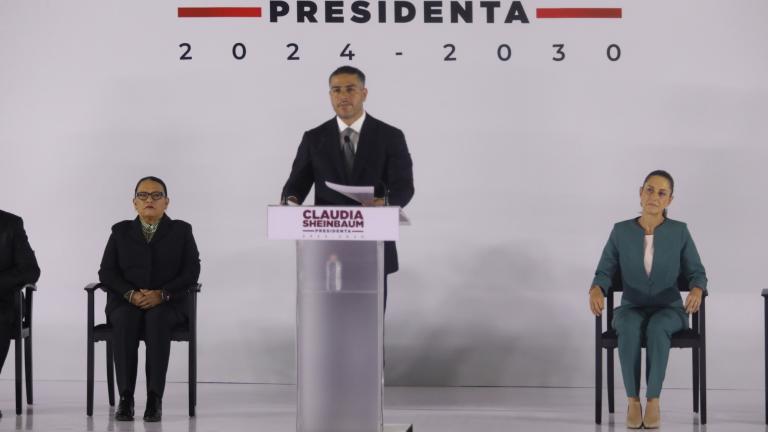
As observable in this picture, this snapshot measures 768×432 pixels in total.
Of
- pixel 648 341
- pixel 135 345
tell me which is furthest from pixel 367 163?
pixel 648 341

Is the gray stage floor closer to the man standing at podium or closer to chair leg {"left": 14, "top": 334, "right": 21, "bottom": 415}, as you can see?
chair leg {"left": 14, "top": 334, "right": 21, "bottom": 415}

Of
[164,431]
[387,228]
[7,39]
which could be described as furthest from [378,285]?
[7,39]

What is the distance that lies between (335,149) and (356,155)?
100mm

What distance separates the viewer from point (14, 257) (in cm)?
573

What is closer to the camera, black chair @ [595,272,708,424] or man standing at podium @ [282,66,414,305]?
man standing at podium @ [282,66,414,305]

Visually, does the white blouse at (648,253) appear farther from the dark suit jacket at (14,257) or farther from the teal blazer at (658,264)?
the dark suit jacket at (14,257)

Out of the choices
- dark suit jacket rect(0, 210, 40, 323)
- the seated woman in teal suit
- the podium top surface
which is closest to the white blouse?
the seated woman in teal suit

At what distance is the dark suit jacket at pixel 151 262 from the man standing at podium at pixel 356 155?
2.49 feet

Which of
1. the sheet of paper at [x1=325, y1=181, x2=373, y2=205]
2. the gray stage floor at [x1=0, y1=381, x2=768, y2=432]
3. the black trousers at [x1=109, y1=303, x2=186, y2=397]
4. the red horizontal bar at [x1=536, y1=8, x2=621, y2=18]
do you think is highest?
the red horizontal bar at [x1=536, y1=8, x2=621, y2=18]

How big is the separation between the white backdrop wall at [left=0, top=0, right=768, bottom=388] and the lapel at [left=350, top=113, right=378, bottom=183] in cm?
152

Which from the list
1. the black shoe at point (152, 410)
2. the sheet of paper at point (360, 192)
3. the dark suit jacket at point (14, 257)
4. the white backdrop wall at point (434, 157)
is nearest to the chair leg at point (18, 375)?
the dark suit jacket at point (14, 257)

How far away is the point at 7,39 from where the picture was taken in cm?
695

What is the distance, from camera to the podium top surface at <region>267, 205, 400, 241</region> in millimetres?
4195

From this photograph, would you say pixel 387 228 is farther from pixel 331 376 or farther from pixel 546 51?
pixel 546 51
